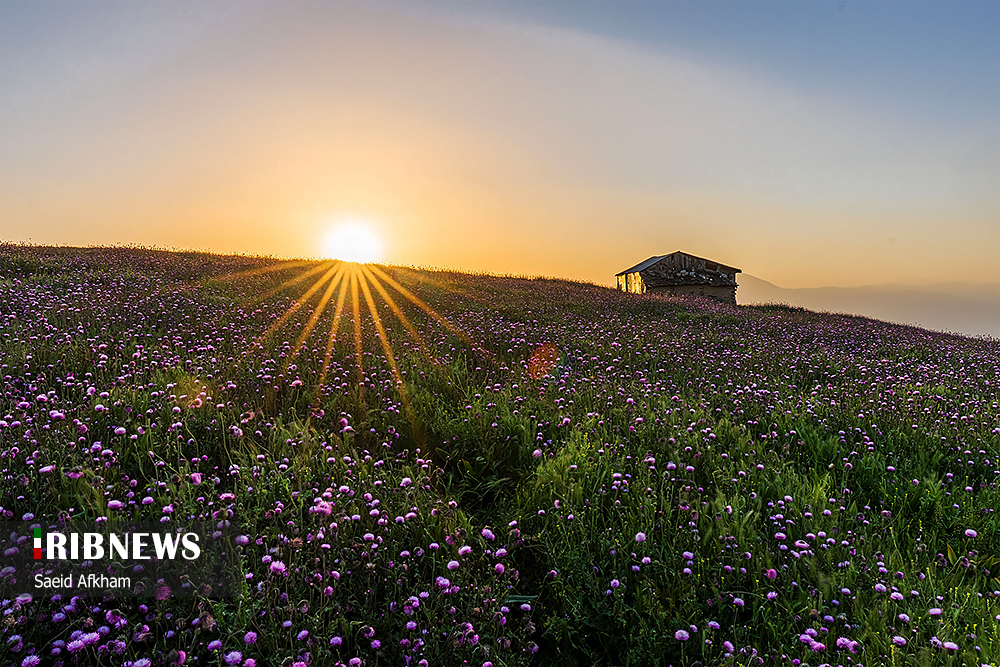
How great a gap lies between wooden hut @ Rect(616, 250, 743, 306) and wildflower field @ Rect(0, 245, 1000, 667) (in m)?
31.1

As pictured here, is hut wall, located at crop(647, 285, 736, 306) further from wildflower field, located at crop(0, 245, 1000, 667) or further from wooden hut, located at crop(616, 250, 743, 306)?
wildflower field, located at crop(0, 245, 1000, 667)

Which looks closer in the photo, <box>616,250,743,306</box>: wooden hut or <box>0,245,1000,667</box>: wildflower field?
<box>0,245,1000,667</box>: wildflower field

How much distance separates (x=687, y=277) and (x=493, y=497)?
37.2 metres

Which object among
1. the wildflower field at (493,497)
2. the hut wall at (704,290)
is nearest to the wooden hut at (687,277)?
the hut wall at (704,290)

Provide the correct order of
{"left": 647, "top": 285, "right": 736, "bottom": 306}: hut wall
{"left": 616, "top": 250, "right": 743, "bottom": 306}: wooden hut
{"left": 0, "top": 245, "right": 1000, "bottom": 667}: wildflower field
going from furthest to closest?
1. {"left": 616, "top": 250, "right": 743, "bottom": 306}: wooden hut
2. {"left": 647, "top": 285, "right": 736, "bottom": 306}: hut wall
3. {"left": 0, "top": 245, "right": 1000, "bottom": 667}: wildflower field

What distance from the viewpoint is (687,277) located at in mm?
38469

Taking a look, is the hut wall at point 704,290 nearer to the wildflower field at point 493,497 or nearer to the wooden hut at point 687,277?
the wooden hut at point 687,277

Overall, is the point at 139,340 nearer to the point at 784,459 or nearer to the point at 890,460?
the point at 784,459

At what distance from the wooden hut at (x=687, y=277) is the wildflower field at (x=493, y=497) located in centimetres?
3110

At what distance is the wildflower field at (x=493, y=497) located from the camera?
2609mm

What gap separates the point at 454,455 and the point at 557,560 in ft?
5.82

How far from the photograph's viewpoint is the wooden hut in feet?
125

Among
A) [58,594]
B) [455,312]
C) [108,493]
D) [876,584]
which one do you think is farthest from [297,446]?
[455,312]

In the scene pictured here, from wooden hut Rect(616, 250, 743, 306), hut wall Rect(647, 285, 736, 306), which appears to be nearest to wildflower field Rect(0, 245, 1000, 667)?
hut wall Rect(647, 285, 736, 306)
